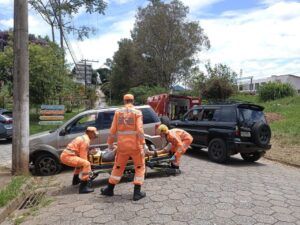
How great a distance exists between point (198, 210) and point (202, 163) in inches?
189

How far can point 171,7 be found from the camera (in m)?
46.8

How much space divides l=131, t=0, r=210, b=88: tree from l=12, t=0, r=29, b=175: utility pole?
38.2 metres

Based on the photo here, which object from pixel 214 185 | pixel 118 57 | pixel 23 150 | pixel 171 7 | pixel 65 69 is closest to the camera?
pixel 214 185

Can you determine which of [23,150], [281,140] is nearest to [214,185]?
[23,150]

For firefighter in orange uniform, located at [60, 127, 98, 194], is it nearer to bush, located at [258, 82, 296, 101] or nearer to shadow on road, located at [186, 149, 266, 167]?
shadow on road, located at [186, 149, 266, 167]

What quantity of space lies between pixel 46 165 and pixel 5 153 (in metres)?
4.81

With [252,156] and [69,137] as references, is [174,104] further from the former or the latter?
[69,137]

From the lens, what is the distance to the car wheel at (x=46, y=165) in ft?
32.6

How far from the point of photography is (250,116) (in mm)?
11055

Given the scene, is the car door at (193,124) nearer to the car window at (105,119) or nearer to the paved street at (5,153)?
the car window at (105,119)

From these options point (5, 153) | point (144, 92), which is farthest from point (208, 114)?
point (144, 92)

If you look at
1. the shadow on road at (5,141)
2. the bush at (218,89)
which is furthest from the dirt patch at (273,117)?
the shadow on road at (5,141)

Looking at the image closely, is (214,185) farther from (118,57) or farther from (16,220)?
(118,57)

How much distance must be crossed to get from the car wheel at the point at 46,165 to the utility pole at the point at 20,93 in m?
0.71
